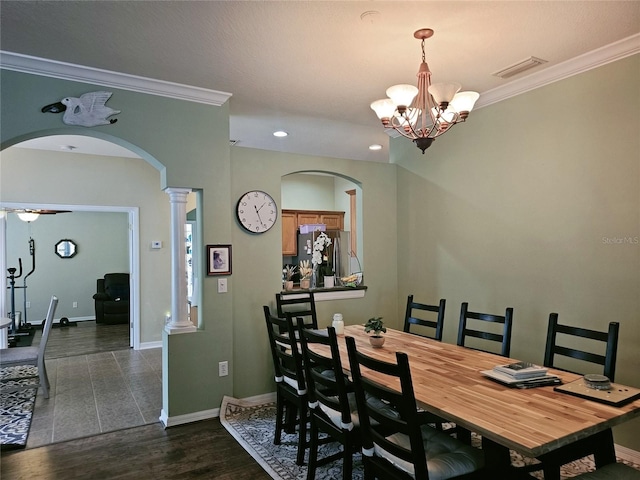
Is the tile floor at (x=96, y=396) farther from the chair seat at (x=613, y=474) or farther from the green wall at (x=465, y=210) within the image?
the chair seat at (x=613, y=474)

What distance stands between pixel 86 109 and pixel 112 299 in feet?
20.1

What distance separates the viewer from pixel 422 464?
1710 mm

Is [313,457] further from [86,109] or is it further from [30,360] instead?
[30,360]

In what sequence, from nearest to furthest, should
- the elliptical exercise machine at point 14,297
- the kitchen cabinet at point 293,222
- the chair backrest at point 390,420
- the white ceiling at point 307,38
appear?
the chair backrest at point 390,420, the white ceiling at point 307,38, the elliptical exercise machine at point 14,297, the kitchen cabinet at point 293,222

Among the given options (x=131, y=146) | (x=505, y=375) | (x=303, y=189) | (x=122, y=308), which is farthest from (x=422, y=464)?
(x=122, y=308)

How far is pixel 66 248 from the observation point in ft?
28.2

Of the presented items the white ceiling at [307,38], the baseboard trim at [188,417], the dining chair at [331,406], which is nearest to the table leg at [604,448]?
the dining chair at [331,406]

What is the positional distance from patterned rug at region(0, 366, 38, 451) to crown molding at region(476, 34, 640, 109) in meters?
4.62

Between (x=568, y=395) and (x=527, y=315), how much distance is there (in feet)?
5.41

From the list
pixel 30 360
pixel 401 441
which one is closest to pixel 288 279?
pixel 401 441

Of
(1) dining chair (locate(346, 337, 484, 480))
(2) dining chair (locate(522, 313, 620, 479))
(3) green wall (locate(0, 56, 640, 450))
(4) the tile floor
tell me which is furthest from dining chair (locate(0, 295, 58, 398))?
(2) dining chair (locate(522, 313, 620, 479))

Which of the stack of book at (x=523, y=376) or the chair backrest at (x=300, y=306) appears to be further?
the chair backrest at (x=300, y=306)

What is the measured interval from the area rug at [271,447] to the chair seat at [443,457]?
770 mm

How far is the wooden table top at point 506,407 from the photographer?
1544 millimetres
